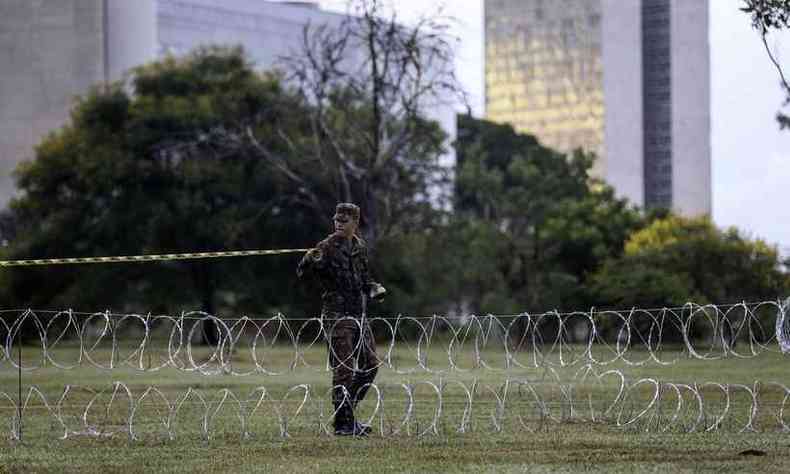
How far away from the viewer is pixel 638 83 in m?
94.8

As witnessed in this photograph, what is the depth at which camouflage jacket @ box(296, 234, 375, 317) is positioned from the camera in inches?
605

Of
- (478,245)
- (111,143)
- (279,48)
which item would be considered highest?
(279,48)

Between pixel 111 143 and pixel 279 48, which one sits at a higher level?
pixel 279 48

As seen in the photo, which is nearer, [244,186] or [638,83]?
[244,186]

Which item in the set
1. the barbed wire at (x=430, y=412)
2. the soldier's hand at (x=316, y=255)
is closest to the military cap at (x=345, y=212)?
the soldier's hand at (x=316, y=255)

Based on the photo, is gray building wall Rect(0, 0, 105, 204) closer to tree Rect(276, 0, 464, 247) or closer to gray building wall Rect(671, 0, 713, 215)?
tree Rect(276, 0, 464, 247)

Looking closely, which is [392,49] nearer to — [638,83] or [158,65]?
[158,65]

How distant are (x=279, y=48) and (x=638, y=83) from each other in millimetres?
21645

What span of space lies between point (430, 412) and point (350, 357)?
12.6 ft

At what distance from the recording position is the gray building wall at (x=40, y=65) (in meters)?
69.6

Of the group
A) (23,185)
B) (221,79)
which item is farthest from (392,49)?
(23,185)

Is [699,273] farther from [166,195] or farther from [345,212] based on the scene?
[345,212]

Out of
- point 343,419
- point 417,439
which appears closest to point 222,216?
point 343,419

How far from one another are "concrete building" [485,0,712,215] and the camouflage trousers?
7338 cm
